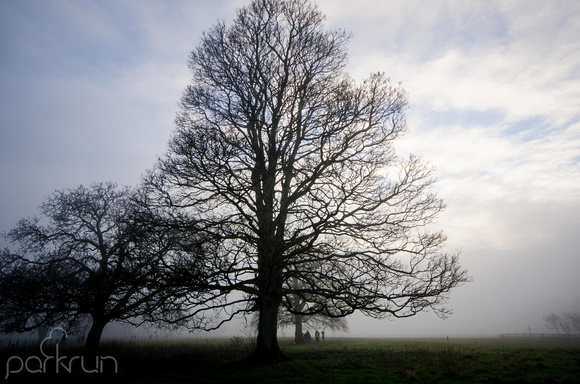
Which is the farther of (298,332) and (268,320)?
(298,332)

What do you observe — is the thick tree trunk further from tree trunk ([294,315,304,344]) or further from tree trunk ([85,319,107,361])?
tree trunk ([294,315,304,344])

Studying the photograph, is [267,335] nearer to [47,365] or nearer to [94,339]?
[47,365]

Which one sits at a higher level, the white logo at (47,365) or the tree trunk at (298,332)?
the tree trunk at (298,332)

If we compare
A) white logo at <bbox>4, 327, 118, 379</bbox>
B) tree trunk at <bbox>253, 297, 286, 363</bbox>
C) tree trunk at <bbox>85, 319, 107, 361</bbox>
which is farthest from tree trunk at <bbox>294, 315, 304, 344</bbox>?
tree trunk at <bbox>253, 297, 286, 363</bbox>

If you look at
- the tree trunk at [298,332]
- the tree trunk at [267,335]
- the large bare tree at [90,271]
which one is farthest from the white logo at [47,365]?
the tree trunk at [298,332]

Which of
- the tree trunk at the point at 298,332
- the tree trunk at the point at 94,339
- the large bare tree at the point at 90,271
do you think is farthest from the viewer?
the tree trunk at the point at 298,332

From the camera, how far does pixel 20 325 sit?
1295 centimetres

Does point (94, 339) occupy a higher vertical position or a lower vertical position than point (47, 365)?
higher

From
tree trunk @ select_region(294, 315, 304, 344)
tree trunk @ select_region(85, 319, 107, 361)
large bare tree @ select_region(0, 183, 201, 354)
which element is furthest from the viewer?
tree trunk @ select_region(294, 315, 304, 344)

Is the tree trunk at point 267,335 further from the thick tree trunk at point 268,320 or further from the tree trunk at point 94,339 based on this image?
the tree trunk at point 94,339

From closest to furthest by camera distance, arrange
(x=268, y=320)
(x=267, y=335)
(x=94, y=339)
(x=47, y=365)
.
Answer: (x=267, y=335), (x=268, y=320), (x=47, y=365), (x=94, y=339)

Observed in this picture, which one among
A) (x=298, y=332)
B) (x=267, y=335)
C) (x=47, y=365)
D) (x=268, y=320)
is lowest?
(x=47, y=365)

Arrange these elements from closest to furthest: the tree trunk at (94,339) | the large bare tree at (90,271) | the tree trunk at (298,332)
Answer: the large bare tree at (90,271) → the tree trunk at (94,339) → the tree trunk at (298,332)

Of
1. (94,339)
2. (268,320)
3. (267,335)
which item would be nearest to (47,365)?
(94,339)
